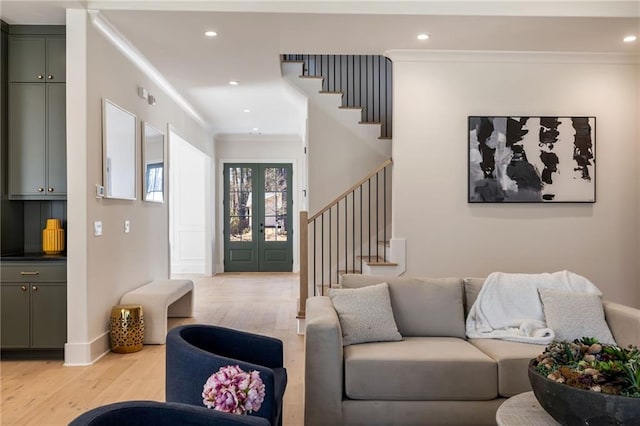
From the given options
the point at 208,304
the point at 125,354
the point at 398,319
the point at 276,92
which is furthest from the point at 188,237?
the point at 398,319

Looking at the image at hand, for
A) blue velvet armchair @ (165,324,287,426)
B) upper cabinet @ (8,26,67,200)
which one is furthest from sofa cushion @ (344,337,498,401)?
upper cabinet @ (8,26,67,200)

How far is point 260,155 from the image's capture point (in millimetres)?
10164

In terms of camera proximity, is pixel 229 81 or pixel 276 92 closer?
pixel 229 81

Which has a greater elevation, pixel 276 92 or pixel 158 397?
pixel 276 92

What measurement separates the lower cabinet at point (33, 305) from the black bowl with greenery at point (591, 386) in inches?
142

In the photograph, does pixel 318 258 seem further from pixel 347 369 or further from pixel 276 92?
pixel 347 369

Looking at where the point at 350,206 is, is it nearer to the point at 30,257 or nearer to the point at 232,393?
the point at 30,257

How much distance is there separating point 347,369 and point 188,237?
7817mm

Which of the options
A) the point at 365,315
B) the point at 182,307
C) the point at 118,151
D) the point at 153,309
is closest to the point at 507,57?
the point at 365,315

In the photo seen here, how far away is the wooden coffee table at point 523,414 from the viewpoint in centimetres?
178

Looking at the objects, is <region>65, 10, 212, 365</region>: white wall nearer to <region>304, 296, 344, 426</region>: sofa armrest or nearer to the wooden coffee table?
<region>304, 296, 344, 426</region>: sofa armrest

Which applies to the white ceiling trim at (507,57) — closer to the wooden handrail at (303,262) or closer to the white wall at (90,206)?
the wooden handrail at (303,262)

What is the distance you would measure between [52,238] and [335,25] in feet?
10.0

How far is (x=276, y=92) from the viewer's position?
6582 millimetres
